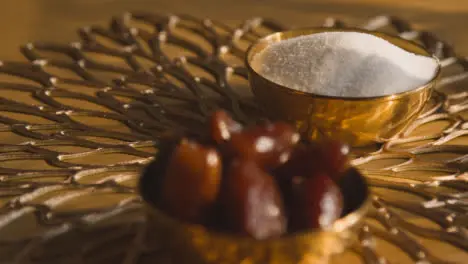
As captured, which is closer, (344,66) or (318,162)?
(318,162)

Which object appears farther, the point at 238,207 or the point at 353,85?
the point at 353,85

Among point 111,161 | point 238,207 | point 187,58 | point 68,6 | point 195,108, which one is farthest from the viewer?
point 68,6

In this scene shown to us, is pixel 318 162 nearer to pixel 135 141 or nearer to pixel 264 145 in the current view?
pixel 264 145

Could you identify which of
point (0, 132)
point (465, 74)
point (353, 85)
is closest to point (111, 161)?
point (0, 132)

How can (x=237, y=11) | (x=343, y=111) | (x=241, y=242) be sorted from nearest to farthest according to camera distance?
(x=241, y=242)
(x=343, y=111)
(x=237, y=11)

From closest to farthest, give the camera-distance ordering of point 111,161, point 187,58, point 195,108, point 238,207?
1. point 238,207
2. point 111,161
3. point 195,108
4. point 187,58

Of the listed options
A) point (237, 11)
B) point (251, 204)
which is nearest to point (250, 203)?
point (251, 204)

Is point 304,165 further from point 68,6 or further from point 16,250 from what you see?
point 68,6
